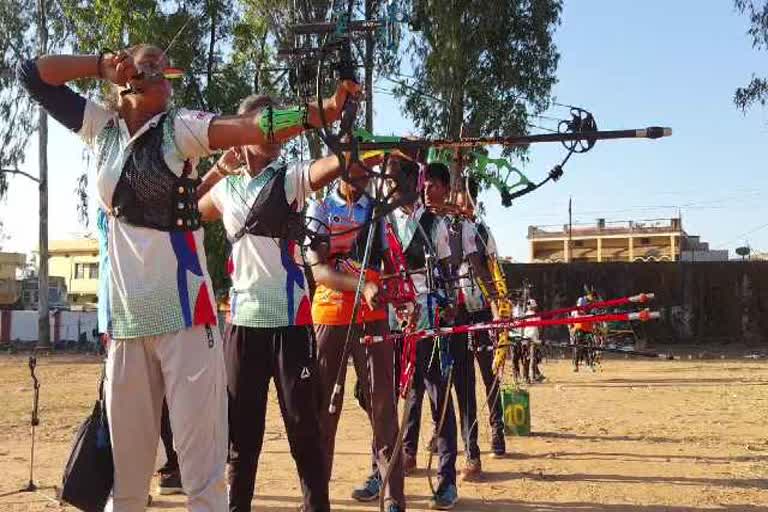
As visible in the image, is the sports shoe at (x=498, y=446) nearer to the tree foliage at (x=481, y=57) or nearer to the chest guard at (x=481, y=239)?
the chest guard at (x=481, y=239)

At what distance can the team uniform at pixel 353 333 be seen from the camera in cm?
526

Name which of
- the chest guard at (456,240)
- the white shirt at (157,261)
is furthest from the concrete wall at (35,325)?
the white shirt at (157,261)

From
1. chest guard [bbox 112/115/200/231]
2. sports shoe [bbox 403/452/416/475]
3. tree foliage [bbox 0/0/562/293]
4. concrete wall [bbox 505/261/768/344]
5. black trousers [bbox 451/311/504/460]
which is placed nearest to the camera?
chest guard [bbox 112/115/200/231]

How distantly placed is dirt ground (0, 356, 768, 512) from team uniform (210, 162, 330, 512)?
1.50 m

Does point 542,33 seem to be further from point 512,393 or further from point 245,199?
point 245,199

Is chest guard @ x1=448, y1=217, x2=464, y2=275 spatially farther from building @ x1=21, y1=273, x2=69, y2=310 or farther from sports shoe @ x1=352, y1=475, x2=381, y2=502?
building @ x1=21, y1=273, x2=69, y2=310

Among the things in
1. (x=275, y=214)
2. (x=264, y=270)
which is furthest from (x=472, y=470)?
(x=275, y=214)

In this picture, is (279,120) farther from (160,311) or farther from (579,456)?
(579,456)

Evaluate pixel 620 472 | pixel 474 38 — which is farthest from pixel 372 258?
pixel 474 38

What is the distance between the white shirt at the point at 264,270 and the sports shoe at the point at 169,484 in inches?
88.2

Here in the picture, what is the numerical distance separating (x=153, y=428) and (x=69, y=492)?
1.39 feet

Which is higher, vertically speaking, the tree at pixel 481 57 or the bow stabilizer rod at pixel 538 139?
the tree at pixel 481 57

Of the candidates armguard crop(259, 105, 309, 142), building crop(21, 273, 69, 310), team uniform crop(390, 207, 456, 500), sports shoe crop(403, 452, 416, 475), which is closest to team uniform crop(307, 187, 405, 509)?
team uniform crop(390, 207, 456, 500)

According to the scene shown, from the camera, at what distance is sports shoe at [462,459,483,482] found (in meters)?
6.84
